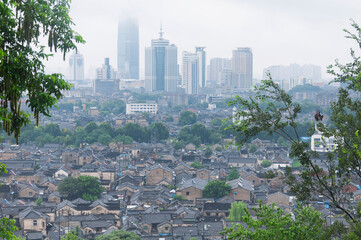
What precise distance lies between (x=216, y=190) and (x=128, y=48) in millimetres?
137893

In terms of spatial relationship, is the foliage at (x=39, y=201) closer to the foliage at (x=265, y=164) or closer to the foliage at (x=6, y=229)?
the foliage at (x=265, y=164)

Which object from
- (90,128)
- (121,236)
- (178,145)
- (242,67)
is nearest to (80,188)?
(121,236)

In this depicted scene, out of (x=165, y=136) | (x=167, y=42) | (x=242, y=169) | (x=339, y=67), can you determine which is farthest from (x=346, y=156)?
(x=167, y=42)

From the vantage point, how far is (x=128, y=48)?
515 feet

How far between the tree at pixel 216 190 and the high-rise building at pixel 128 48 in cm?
13270

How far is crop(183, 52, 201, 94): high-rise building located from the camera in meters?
99.0

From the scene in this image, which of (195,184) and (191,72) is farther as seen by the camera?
(191,72)

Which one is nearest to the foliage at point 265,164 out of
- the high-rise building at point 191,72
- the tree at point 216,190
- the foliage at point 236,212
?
the tree at point 216,190

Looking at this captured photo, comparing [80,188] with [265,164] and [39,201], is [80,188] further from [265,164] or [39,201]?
[265,164]

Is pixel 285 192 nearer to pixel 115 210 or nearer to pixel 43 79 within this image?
pixel 115 210

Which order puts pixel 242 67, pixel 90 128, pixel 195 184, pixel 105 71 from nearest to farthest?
1. pixel 195 184
2. pixel 90 128
3. pixel 105 71
4. pixel 242 67

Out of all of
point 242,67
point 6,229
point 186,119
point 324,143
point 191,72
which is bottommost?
point 186,119

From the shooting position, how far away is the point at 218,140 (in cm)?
4150

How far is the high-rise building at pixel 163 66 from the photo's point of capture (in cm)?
10162
